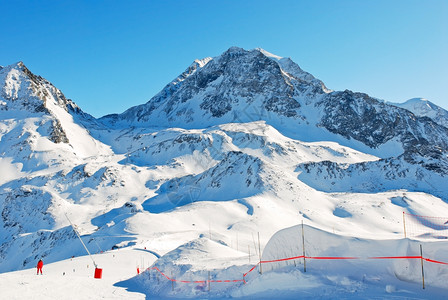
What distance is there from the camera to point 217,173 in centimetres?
9812

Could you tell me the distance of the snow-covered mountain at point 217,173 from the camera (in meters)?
67.4

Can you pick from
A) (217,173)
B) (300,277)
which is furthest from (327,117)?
(300,277)

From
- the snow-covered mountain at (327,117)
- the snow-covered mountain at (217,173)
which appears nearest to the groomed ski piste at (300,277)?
the snow-covered mountain at (217,173)

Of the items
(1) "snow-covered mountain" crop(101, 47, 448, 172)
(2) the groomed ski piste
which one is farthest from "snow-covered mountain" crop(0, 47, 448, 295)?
(2) the groomed ski piste

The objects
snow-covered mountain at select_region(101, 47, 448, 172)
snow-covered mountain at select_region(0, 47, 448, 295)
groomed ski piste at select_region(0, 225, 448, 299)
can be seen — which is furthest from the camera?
snow-covered mountain at select_region(101, 47, 448, 172)

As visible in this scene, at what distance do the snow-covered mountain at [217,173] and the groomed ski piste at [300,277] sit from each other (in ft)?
6.05

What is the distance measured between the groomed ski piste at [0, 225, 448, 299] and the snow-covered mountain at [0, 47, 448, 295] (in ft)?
6.05

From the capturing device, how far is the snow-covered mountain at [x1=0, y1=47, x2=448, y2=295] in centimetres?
6738

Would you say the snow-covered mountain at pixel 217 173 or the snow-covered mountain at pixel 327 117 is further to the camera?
the snow-covered mountain at pixel 327 117

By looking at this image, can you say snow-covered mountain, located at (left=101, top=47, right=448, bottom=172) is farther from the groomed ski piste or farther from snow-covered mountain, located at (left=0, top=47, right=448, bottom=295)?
the groomed ski piste

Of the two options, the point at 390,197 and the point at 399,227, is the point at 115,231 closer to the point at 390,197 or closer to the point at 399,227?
the point at 399,227

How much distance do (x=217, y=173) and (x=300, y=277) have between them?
271 feet

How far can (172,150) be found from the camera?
139 meters

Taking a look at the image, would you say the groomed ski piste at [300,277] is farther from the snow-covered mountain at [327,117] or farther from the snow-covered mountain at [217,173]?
the snow-covered mountain at [327,117]
